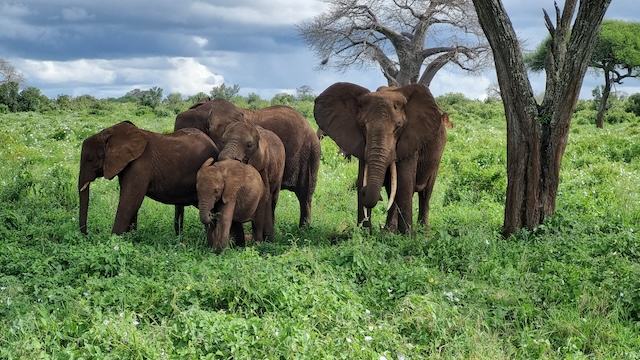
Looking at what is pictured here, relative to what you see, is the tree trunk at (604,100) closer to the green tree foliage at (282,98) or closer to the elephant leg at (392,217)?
the green tree foliage at (282,98)

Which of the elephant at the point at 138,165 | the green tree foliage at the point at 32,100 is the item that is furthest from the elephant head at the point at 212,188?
the green tree foliage at the point at 32,100

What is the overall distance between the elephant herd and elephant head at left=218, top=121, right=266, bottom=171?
13 millimetres

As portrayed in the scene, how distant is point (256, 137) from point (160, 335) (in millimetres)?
4253

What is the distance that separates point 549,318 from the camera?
6.74 m

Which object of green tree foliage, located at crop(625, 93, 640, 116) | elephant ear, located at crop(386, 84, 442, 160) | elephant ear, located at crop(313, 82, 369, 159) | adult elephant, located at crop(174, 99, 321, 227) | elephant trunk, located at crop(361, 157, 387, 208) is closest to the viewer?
elephant trunk, located at crop(361, 157, 387, 208)

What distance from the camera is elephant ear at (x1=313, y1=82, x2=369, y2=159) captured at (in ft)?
32.9

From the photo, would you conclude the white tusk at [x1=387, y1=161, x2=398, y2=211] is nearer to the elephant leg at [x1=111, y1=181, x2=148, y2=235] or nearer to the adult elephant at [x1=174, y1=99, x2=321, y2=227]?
the adult elephant at [x1=174, y1=99, x2=321, y2=227]

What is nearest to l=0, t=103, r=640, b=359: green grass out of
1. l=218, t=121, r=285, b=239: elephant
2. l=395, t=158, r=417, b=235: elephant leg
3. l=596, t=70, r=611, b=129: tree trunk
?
l=395, t=158, r=417, b=235: elephant leg

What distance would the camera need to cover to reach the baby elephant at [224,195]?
28.5ft

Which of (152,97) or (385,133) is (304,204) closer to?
(385,133)

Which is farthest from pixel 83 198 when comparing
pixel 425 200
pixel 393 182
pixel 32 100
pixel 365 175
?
pixel 32 100

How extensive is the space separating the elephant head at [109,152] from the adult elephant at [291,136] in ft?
5.02

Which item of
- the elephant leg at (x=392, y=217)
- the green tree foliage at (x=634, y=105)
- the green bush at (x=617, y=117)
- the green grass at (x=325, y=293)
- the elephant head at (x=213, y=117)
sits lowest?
the green grass at (x=325, y=293)

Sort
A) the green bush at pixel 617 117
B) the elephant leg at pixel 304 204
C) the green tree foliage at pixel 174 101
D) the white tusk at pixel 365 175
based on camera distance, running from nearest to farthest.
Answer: the white tusk at pixel 365 175
the elephant leg at pixel 304 204
the green bush at pixel 617 117
the green tree foliage at pixel 174 101
